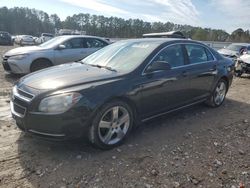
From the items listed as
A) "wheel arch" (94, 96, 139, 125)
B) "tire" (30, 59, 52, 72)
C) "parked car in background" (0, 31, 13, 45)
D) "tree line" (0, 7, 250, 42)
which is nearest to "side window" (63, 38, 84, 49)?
"tire" (30, 59, 52, 72)

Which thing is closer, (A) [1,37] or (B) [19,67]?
(B) [19,67]

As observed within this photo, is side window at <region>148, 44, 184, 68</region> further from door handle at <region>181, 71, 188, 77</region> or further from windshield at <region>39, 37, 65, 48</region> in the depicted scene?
windshield at <region>39, 37, 65, 48</region>

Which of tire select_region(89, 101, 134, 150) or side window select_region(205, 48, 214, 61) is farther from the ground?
side window select_region(205, 48, 214, 61)

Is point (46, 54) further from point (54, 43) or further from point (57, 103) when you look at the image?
point (57, 103)

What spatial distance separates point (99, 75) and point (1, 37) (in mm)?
31849

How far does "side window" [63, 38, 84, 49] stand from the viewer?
9.53m

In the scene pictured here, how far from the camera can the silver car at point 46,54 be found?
28.6ft

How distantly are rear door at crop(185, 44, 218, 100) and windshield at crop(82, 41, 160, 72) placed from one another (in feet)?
3.08

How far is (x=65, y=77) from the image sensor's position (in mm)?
4016

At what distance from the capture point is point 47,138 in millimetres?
3580

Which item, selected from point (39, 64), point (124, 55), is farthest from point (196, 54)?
point (39, 64)

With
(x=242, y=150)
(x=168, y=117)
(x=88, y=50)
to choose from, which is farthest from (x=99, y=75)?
(x=88, y=50)

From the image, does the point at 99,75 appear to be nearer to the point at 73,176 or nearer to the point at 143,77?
the point at 143,77

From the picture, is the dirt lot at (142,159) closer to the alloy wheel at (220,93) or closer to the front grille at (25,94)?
the front grille at (25,94)
